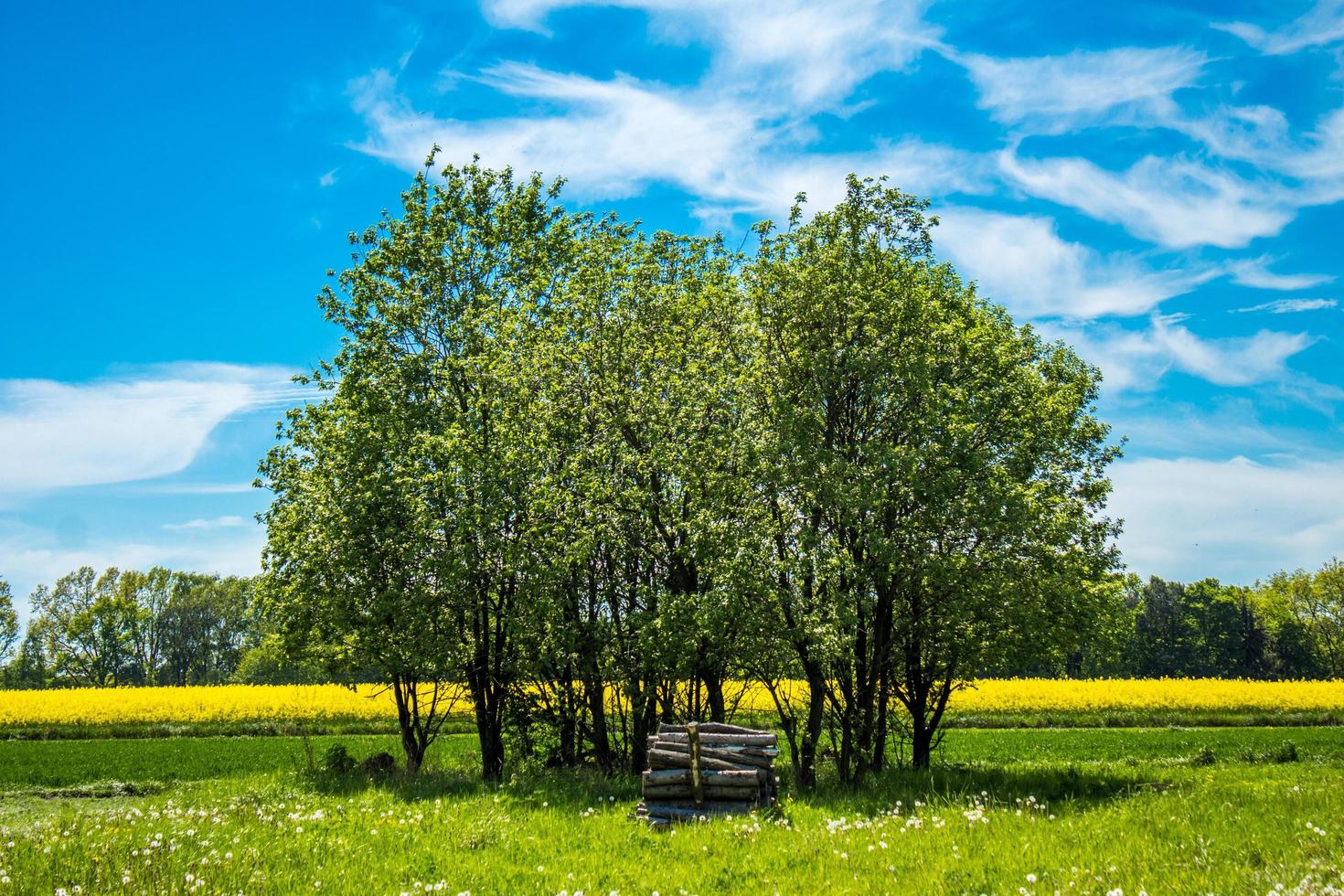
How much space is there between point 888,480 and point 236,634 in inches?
5522

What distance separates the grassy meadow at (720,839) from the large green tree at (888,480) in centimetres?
311

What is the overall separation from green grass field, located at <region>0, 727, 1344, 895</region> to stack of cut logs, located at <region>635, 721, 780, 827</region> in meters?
0.56

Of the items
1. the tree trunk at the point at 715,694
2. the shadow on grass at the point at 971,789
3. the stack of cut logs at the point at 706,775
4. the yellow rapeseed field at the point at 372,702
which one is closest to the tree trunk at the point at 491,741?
the tree trunk at the point at 715,694

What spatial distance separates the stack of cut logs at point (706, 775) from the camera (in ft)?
44.8

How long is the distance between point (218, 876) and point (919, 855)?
317 inches

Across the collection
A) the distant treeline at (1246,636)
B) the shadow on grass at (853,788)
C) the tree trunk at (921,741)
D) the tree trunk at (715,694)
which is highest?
the tree trunk at (715,694)

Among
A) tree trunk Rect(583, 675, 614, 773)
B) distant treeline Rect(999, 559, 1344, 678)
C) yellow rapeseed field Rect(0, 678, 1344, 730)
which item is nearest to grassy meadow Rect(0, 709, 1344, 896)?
tree trunk Rect(583, 675, 614, 773)

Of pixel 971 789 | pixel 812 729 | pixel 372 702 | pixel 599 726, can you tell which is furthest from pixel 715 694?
pixel 372 702

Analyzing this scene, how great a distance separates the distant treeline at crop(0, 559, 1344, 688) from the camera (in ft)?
301

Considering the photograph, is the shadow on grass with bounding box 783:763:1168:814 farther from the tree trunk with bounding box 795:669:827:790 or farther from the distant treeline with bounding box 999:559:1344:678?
the distant treeline with bounding box 999:559:1344:678

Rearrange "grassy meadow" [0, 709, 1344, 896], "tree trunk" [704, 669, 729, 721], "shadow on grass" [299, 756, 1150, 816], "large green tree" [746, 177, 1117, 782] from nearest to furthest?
"grassy meadow" [0, 709, 1344, 896] < "shadow on grass" [299, 756, 1150, 816] < "large green tree" [746, 177, 1117, 782] < "tree trunk" [704, 669, 729, 721]

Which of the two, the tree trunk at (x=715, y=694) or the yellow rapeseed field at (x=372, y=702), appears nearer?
the tree trunk at (x=715, y=694)

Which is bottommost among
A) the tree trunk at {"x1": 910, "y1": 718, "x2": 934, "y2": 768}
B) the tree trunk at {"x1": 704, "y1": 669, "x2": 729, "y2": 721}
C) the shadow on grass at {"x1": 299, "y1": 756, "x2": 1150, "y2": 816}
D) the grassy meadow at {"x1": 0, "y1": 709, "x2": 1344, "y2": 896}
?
the tree trunk at {"x1": 910, "y1": 718, "x2": 934, "y2": 768}

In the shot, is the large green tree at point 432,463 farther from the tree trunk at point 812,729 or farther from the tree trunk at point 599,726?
the tree trunk at point 812,729
